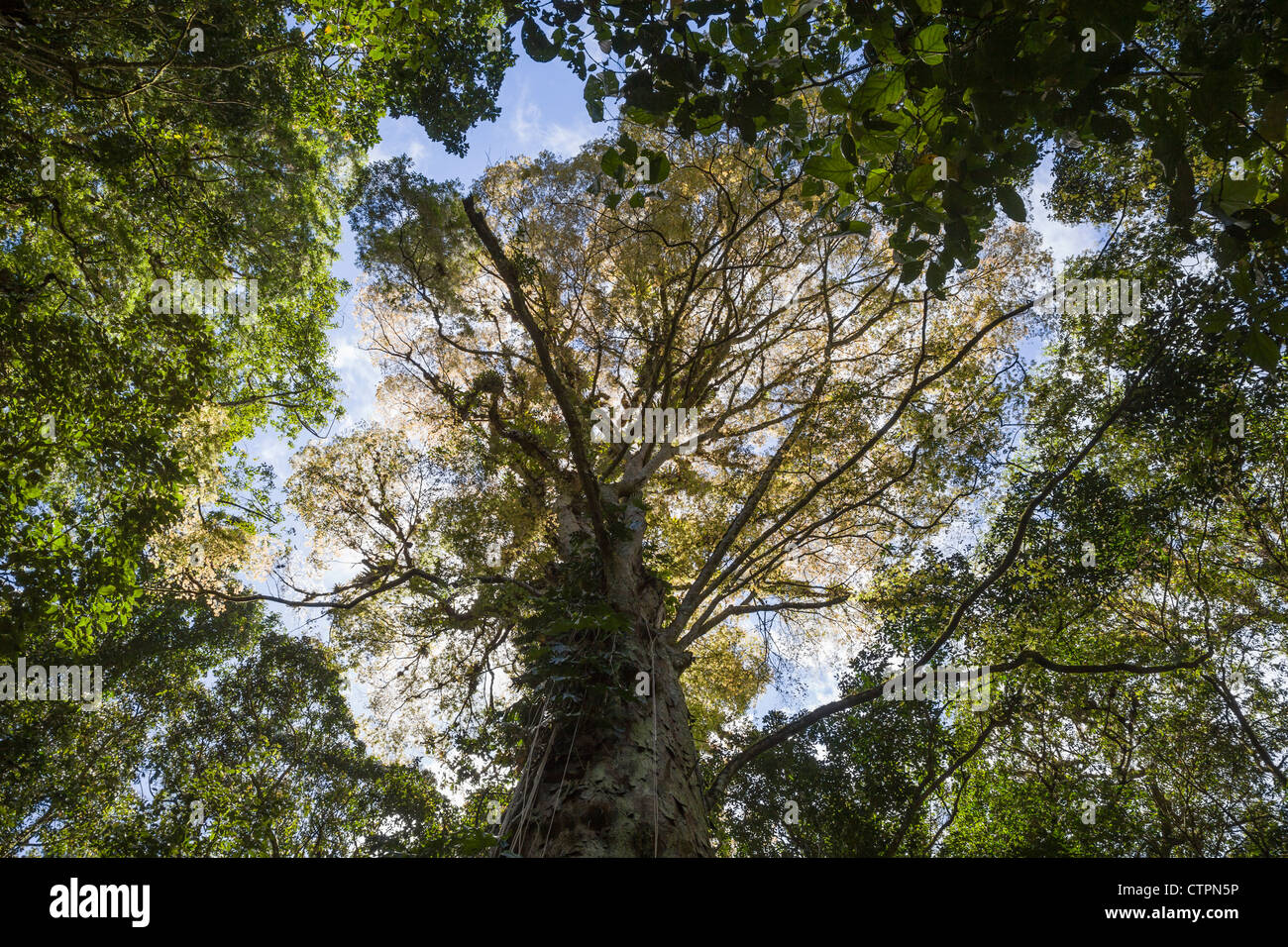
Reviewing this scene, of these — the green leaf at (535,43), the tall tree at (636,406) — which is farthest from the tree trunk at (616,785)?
the green leaf at (535,43)

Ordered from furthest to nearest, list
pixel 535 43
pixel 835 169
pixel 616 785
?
pixel 616 785, pixel 535 43, pixel 835 169

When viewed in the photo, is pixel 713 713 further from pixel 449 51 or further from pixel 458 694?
pixel 449 51

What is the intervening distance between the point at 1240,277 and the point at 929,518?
259 inches

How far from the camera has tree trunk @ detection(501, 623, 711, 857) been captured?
2682 millimetres

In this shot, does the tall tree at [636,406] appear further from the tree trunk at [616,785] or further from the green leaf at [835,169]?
the green leaf at [835,169]

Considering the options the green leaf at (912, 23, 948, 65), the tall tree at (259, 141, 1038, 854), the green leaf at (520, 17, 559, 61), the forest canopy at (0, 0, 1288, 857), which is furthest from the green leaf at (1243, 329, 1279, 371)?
the tall tree at (259, 141, 1038, 854)

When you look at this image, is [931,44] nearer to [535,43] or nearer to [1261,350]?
[1261,350]

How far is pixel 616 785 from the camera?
2.94m

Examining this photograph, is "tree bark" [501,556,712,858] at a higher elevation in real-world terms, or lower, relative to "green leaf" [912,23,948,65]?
lower

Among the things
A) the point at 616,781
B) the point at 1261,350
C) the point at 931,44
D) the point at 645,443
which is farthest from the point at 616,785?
the point at 645,443

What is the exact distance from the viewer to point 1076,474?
21.7ft

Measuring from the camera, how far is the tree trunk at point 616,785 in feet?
8.80

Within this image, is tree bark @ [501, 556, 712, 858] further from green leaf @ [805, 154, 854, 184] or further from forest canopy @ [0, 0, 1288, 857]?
green leaf @ [805, 154, 854, 184]
